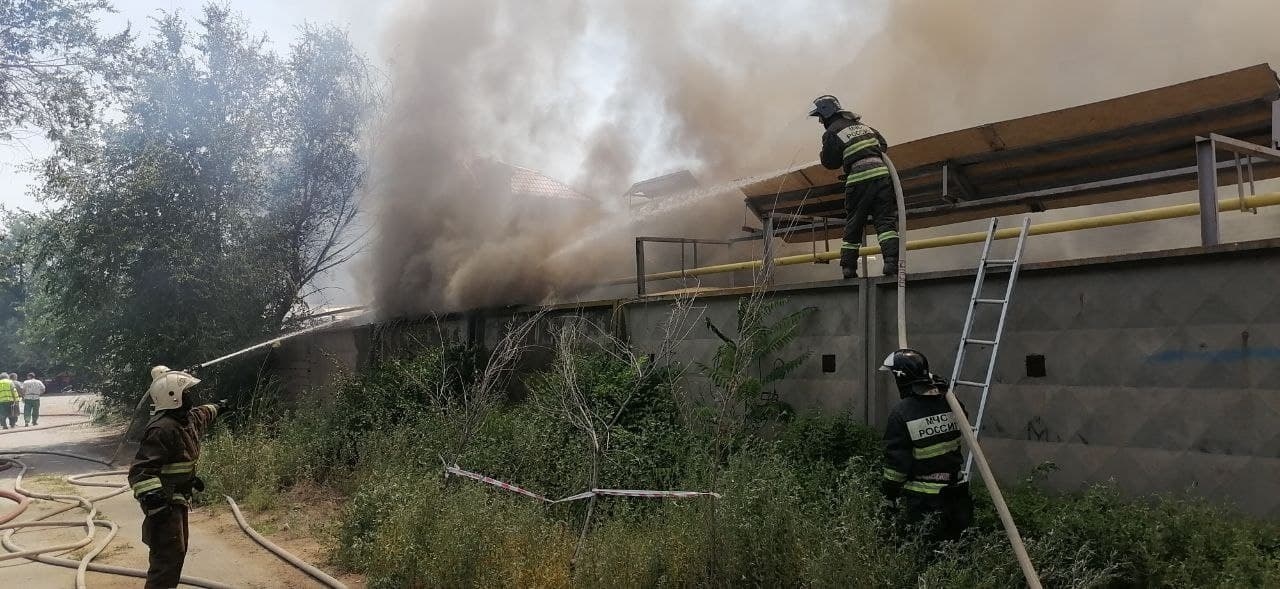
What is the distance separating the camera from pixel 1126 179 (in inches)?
257

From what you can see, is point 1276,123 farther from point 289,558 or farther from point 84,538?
point 84,538

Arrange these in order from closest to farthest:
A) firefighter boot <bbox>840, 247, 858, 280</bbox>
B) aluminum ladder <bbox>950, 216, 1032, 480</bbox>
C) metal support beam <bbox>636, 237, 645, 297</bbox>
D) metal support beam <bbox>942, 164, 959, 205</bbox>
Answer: aluminum ladder <bbox>950, 216, 1032, 480</bbox> → firefighter boot <bbox>840, 247, 858, 280</bbox> → metal support beam <bbox>942, 164, 959, 205</bbox> → metal support beam <bbox>636, 237, 645, 297</bbox>

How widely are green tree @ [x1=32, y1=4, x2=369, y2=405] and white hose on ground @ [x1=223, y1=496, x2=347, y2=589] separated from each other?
635cm

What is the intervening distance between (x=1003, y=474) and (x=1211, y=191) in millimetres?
2071

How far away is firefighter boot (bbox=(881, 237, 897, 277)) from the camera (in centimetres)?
600

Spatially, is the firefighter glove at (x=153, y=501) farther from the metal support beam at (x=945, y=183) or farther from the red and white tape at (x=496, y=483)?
the metal support beam at (x=945, y=183)

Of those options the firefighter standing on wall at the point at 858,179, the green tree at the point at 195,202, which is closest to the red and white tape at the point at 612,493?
the firefighter standing on wall at the point at 858,179

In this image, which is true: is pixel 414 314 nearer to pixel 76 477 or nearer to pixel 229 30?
pixel 76 477

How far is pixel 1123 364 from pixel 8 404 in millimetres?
23717

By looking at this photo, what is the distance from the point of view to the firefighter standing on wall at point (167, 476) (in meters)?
4.96

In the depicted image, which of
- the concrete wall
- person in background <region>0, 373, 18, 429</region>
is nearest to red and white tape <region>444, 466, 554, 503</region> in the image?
the concrete wall

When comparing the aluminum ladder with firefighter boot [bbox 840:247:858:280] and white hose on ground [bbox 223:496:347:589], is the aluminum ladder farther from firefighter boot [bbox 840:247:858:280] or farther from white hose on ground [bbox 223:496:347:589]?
white hose on ground [bbox 223:496:347:589]

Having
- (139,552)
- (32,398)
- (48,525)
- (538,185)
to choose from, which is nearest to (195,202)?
(538,185)

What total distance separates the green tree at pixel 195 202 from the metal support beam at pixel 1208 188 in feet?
42.5
